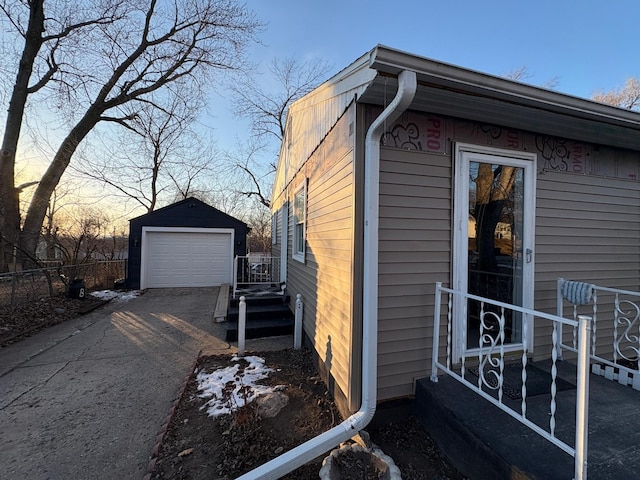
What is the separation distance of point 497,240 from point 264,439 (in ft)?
9.14

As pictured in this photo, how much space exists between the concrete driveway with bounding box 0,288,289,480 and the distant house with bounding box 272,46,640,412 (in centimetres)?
181

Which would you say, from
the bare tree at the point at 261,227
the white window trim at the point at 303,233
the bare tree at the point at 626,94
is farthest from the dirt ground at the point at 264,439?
the bare tree at the point at 261,227

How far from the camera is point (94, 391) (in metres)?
3.14

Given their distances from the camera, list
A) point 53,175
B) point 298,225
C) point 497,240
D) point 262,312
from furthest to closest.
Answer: point 53,175
point 298,225
point 262,312
point 497,240

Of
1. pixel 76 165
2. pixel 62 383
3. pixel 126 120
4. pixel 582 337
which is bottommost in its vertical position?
pixel 62 383

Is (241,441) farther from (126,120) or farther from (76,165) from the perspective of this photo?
(76,165)

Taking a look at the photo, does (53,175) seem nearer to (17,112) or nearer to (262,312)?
(17,112)

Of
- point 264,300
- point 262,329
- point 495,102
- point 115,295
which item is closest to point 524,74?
point 495,102

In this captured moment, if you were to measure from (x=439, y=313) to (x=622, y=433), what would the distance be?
124cm

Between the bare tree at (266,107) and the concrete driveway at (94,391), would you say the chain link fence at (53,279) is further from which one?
the bare tree at (266,107)

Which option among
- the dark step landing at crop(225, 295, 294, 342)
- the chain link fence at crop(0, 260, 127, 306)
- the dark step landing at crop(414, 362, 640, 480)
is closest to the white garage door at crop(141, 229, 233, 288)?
the chain link fence at crop(0, 260, 127, 306)

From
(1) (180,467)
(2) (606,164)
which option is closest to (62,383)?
(1) (180,467)

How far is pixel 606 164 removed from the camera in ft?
10.4

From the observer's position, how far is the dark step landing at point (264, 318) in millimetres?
4809
